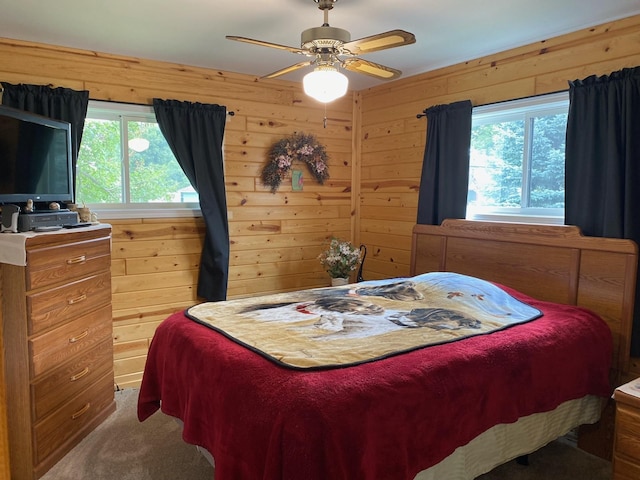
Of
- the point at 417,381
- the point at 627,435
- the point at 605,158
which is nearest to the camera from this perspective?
the point at 417,381

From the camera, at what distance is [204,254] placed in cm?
374

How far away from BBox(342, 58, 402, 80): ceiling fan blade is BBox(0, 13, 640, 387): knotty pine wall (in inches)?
44.9

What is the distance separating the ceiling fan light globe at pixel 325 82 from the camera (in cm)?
229

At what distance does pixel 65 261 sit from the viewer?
2.53 metres

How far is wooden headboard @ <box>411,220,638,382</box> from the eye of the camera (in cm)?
257

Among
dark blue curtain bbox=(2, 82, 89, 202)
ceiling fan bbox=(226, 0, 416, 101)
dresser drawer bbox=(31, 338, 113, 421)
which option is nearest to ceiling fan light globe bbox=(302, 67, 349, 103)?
ceiling fan bbox=(226, 0, 416, 101)

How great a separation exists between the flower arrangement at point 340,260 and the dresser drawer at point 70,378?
1.89m

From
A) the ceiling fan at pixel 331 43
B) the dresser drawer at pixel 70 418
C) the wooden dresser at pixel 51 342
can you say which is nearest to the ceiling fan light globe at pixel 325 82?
the ceiling fan at pixel 331 43

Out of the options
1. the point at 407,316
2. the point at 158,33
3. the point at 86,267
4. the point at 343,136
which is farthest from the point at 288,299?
the point at 343,136

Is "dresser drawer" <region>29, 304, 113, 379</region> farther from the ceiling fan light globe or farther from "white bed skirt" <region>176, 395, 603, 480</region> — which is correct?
the ceiling fan light globe

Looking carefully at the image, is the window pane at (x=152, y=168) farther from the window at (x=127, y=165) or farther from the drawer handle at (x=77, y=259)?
the drawer handle at (x=77, y=259)

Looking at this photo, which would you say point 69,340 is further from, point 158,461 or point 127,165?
point 127,165

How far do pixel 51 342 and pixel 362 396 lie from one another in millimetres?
1793

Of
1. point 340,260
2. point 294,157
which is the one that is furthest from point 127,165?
point 340,260
